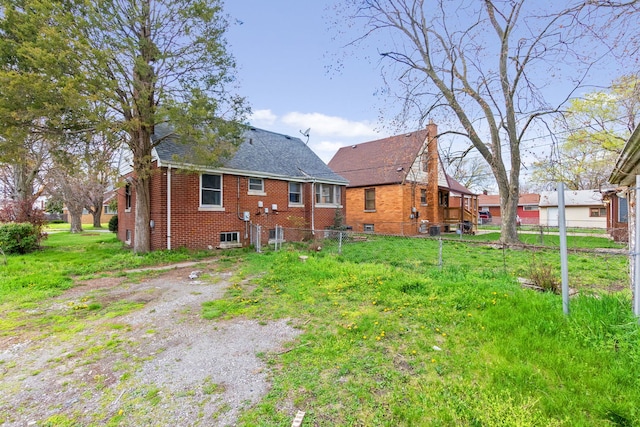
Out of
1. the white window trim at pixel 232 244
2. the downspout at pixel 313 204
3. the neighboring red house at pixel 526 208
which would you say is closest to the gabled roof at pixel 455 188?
the downspout at pixel 313 204

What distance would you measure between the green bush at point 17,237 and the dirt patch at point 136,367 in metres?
8.20

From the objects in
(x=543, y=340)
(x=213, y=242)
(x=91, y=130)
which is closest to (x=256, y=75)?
(x=91, y=130)

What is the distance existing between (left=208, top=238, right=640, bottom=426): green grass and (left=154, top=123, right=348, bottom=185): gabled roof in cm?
757

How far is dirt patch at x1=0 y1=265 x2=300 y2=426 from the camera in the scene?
245cm

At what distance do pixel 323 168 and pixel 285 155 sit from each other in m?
2.29

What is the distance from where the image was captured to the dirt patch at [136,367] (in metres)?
2.45

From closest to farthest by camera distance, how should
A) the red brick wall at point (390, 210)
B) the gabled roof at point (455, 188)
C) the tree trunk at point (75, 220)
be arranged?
the red brick wall at point (390, 210), the gabled roof at point (455, 188), the tree trunk at point (75, 220)

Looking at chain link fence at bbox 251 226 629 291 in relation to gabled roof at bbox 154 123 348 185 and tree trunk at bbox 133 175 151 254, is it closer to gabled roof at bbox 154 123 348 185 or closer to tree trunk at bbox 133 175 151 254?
gabled roof at bbox 154 123 348 185

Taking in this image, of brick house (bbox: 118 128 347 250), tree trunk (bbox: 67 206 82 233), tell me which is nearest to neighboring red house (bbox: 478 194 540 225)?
brick house (bbox: 118 128 347 250)

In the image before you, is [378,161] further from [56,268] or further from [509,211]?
[56,268]

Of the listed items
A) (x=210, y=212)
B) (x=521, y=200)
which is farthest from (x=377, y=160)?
(x=521, y=200)

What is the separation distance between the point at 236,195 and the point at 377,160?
12.5 metres

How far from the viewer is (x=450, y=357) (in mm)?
3182

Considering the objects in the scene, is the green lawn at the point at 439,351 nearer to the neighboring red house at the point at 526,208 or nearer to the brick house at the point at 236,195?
the brick house at the point at 236,195
